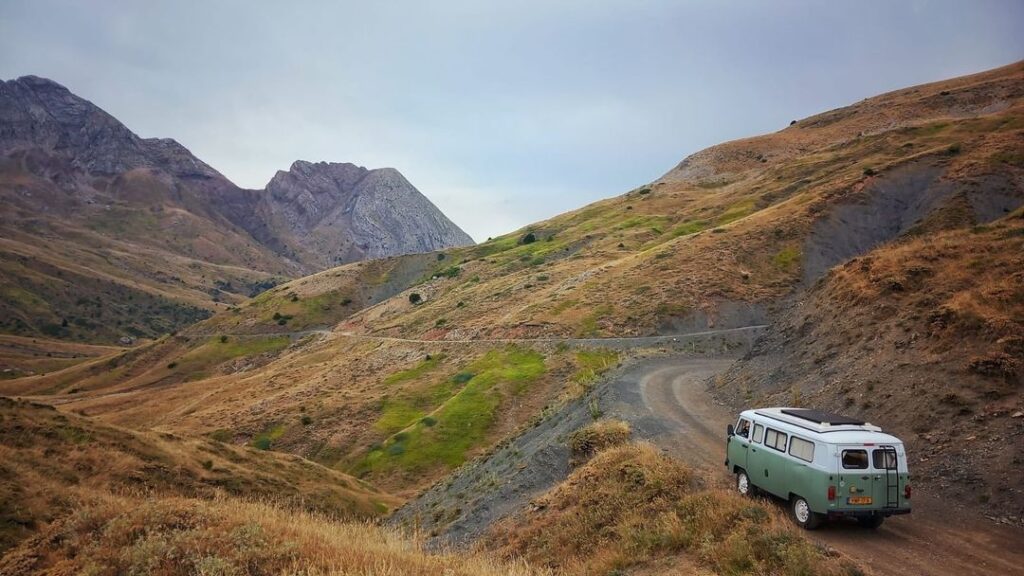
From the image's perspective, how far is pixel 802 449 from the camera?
1353cm

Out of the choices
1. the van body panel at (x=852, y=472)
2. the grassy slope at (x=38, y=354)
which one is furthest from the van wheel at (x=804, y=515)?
the grassy slope at (x=38, y=354)

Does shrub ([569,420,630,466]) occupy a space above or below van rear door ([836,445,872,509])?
below

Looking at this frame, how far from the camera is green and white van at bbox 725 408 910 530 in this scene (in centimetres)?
1251

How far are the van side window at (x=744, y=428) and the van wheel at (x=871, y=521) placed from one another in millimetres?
3374

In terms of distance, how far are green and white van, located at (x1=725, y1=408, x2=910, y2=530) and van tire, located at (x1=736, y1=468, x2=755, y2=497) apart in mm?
1123

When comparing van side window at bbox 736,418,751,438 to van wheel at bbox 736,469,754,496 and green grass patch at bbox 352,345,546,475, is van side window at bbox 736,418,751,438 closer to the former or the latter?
van wheel at bbox 736,469,754,496

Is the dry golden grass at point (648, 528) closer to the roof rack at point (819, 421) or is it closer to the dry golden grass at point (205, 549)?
the roof rack at point (819, 421)

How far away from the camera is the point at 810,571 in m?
9.70

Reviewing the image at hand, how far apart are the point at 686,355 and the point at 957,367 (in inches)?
978

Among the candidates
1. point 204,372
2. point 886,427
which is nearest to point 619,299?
point 886,427

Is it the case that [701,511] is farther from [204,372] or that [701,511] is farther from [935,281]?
[204,372]

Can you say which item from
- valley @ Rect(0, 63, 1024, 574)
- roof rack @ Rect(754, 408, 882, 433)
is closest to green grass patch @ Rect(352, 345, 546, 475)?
valley @ Rect(0, 63, 1024, 574)

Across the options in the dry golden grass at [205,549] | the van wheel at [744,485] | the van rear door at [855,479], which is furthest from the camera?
the van wheel at [744,485]

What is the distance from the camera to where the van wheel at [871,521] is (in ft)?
42.5
